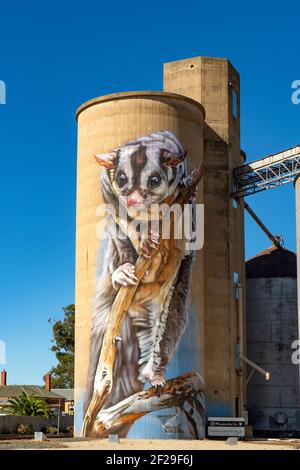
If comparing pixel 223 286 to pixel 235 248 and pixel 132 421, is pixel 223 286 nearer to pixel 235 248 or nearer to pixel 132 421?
pixel 235 248

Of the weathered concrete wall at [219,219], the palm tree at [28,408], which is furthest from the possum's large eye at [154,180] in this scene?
the palm tree at [28,408]

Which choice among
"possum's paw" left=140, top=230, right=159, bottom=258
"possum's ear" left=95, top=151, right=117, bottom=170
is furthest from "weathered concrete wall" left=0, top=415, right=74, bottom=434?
"possum's ear" left=95, top=151, right=117, bottom=170

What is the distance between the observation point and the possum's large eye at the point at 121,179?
178ft

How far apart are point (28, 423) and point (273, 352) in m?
18.7

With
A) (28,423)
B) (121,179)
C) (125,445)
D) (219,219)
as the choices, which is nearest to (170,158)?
(121,179)

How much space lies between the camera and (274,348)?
6650 cm

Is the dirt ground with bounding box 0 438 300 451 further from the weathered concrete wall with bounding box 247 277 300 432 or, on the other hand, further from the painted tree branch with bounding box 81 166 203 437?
the weathered concrete wall with bounding box 247 277 300 432

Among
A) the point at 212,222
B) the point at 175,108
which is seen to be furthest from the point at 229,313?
the point at 175,108

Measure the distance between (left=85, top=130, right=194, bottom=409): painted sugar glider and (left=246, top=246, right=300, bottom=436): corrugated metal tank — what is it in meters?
14.4

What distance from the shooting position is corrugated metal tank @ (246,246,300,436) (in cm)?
6550

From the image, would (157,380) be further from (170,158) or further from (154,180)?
(170,158)

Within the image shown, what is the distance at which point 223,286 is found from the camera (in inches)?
2350
